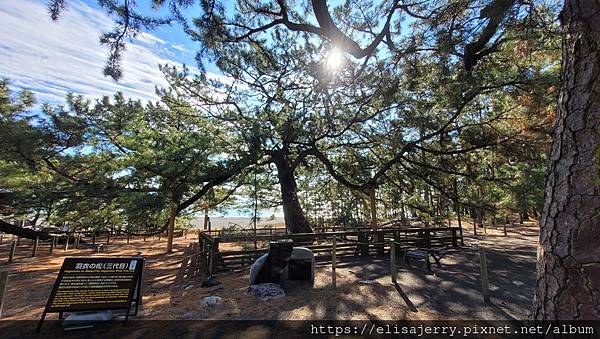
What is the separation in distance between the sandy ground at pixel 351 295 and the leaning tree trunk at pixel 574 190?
2.73 meters

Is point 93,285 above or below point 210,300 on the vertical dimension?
above

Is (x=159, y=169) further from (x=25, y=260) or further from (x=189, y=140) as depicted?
(x=25, y=260)

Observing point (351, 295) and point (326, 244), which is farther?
point (326, 244)

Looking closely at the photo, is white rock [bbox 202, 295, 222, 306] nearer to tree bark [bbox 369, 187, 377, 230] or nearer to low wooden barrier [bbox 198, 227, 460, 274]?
low wooden barrier [bbox 198, 227, 460, 274]

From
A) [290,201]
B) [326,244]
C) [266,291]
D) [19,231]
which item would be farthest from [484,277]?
[19,231]

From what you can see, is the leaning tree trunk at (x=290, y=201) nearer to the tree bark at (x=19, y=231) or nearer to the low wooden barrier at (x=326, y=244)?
the low wooden barrier at (x=326, y=244)

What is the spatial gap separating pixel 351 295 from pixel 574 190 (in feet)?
14.2

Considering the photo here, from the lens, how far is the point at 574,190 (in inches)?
71.4

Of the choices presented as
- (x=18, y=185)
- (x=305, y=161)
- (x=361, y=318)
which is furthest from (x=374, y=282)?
(x=18, y=185)

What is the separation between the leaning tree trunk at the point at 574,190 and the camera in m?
1.72

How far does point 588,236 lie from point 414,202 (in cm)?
1112

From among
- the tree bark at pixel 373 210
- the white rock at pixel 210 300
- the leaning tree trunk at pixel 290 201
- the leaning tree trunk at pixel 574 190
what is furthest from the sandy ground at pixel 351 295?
the leaning tree trunk at pixel 290 201

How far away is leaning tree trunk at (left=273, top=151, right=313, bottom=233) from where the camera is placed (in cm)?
1180

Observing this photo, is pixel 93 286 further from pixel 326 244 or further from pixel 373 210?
pixel 373 210
